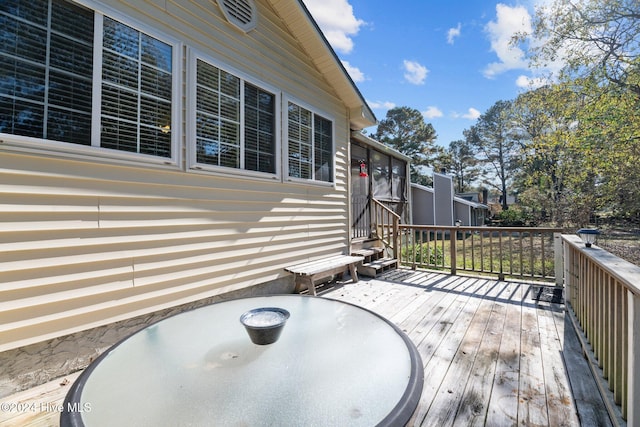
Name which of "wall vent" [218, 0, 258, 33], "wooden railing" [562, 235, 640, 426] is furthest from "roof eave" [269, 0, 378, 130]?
"wooden railing" [562, 235, 640, 426]

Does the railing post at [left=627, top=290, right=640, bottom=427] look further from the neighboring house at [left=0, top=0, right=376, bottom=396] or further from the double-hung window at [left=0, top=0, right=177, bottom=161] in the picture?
the double-hung window at [left=0, top=0, right=177, bottom=161]

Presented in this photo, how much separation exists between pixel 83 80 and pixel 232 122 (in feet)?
4.77

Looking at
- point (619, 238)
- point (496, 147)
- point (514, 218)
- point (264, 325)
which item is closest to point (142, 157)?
point (264, 325)

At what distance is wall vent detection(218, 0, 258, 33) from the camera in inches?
133

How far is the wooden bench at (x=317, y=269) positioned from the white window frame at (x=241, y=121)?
56.8 inches

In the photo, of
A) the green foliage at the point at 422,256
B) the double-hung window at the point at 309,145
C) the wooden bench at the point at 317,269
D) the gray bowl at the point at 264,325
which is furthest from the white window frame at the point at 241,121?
the green foliage at the point at 422,256

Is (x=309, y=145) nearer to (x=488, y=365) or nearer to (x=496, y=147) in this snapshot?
(x=488, y=365)

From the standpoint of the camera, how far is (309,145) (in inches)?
185

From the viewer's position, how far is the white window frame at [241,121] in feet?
9.62

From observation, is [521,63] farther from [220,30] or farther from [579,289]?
[220,30]

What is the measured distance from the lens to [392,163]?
9.10 meters

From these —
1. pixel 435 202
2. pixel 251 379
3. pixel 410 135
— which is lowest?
pixel 251 379

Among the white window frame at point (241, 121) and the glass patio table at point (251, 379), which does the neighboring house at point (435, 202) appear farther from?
the glass patio table at point (251, 379)

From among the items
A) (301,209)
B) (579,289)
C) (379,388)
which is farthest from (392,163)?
(379,388)
